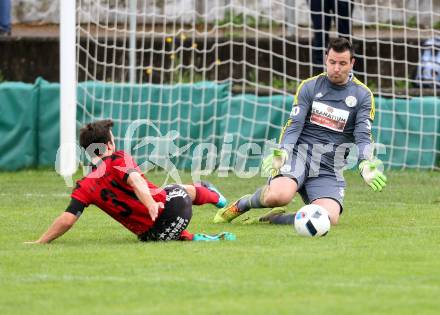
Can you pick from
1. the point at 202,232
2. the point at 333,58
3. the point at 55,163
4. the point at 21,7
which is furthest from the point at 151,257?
the point at 21,7

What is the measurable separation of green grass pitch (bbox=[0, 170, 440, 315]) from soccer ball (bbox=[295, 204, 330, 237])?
11 cm

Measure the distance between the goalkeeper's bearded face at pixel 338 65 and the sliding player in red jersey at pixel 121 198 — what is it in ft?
6.94

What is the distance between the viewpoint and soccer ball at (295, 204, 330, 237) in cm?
968

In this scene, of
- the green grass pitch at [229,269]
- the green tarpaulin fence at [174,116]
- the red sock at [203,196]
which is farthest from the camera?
the green tarpaulin fence at [174,116]

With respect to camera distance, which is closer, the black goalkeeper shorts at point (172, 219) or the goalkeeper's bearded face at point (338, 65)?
the black goalkeeper shorts at point (172, 219)

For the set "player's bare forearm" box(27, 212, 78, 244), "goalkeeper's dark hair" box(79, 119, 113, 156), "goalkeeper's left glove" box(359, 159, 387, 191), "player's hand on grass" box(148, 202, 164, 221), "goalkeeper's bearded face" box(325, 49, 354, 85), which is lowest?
"player's bare forearm" box(27, 212, 78, 244)

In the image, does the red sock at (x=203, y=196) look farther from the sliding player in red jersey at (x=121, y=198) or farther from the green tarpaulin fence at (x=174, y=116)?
the green tarpaulin fence at (x=174, y=116)

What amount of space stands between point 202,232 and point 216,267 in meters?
2.45

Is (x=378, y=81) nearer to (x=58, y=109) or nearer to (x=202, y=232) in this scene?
(x=58, y=109)

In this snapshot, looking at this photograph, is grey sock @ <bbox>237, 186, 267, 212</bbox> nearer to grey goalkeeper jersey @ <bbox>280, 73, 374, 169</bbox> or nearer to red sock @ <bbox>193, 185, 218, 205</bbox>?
grey goalkeeper jersey @ <bbox>280, 73, 374, 169</bbox>

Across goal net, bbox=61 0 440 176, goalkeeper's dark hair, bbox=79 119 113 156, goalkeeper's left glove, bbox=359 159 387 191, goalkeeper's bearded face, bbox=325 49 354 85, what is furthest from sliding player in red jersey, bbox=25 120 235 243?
goal net, bbox=61 0 440 176

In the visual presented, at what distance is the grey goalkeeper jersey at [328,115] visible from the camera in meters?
11.1

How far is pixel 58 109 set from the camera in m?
17.0

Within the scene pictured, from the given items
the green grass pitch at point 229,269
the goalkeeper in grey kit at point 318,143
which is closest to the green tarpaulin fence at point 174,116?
the green grass pitch at point 229,269
